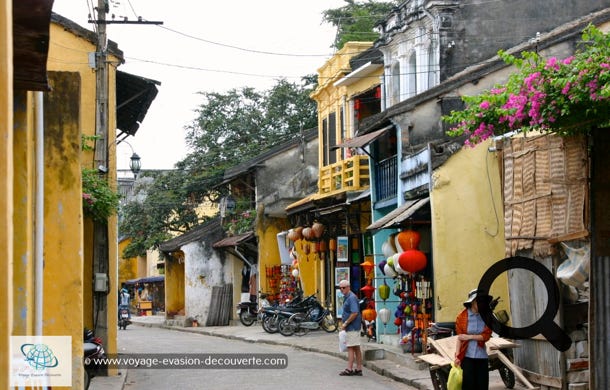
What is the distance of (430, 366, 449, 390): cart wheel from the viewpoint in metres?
12.8

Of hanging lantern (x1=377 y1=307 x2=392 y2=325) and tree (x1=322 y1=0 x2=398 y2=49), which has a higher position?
tree (x1=322 y1=0 x2=398 y2=49)

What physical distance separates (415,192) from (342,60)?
9596mm

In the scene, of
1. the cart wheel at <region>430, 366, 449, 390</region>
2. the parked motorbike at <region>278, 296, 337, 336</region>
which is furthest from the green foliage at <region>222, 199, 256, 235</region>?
the cart wheel at <region>430, 366, 449, 390</region>

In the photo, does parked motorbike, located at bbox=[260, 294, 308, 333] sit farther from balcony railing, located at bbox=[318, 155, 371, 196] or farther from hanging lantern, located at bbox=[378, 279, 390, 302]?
hanging lantern, located at bbox=[378, 279, 390, 302]

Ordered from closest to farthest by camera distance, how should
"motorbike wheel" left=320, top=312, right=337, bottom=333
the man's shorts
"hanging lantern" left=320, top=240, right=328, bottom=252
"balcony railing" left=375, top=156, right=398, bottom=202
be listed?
the man's shorts
"balcony railing" left=375, top=156, right=398, bottom=202
"motorbike wheel" left=320, top=312, right=337, bottom=333
"hanging lantern" left=320, top=240, right=328, bottom=252

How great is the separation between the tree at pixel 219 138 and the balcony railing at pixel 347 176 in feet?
41.3

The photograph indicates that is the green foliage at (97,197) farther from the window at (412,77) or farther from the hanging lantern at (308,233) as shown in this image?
the hanging lantern at (308,233)

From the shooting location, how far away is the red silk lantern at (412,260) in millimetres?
18000

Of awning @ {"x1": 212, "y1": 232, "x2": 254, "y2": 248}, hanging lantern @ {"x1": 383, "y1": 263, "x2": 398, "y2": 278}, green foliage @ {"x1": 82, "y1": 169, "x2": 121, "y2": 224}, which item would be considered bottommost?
hanging lantern @ {"x1": 383, "y1": 263, "x2": 398, "y2": 278}

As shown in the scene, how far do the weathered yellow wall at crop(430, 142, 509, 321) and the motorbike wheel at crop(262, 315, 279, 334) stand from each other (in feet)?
36.4

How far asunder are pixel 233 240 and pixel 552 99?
26562 millimetres

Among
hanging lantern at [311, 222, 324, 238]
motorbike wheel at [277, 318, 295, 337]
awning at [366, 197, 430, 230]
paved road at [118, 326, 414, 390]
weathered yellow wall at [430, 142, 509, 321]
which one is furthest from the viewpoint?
hanging lantern at [311, 222, 324, 238]

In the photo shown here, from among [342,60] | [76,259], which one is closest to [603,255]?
[76,259]
